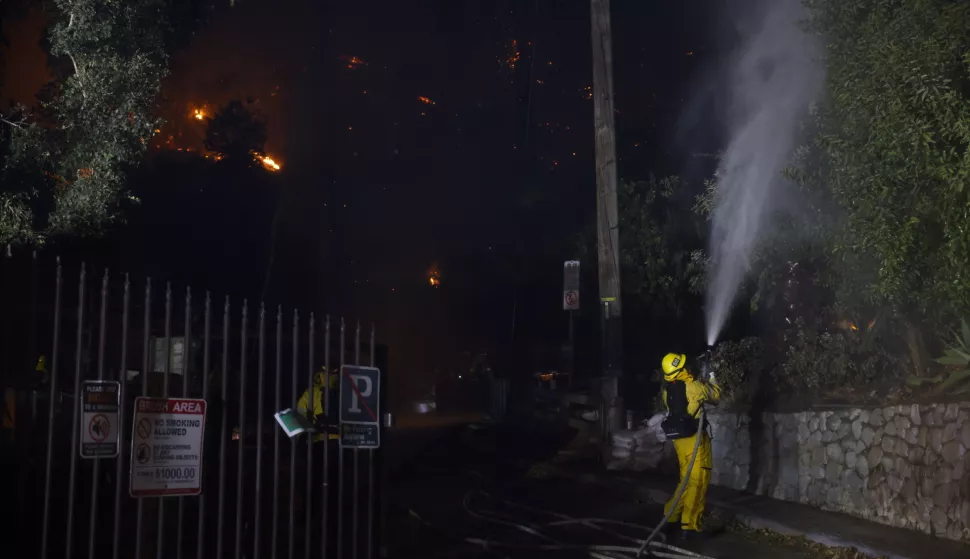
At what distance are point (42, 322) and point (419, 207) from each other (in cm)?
3496

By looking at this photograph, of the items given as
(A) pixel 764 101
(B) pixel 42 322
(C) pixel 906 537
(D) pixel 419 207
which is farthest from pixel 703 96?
(D) pixel 419 207

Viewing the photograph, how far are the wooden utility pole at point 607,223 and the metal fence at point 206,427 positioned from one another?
26.2 ft

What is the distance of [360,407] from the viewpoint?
249 inches

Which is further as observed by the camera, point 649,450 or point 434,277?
point 434,277

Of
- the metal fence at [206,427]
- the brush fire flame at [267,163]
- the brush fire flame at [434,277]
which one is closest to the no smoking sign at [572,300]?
the metal fence at [206,427]

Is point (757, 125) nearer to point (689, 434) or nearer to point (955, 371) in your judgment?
point (955, 371)

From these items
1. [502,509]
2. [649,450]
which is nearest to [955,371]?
[502,509]

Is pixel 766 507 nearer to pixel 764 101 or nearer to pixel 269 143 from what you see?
pixel 764 101

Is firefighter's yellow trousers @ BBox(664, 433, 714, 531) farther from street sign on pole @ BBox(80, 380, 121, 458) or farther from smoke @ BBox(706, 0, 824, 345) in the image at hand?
street sign on pole @ BBox(80, 380, 121, 458)

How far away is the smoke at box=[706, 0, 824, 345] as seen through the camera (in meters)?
11.5

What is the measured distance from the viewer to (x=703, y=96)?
63.5ft

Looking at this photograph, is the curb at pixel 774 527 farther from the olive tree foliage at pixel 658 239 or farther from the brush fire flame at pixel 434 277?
the brush fire flame at pixel 434 277

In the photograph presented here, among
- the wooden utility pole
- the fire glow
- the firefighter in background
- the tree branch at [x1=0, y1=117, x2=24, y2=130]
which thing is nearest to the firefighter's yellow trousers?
the firefighter in background

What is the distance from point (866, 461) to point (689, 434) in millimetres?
1880
